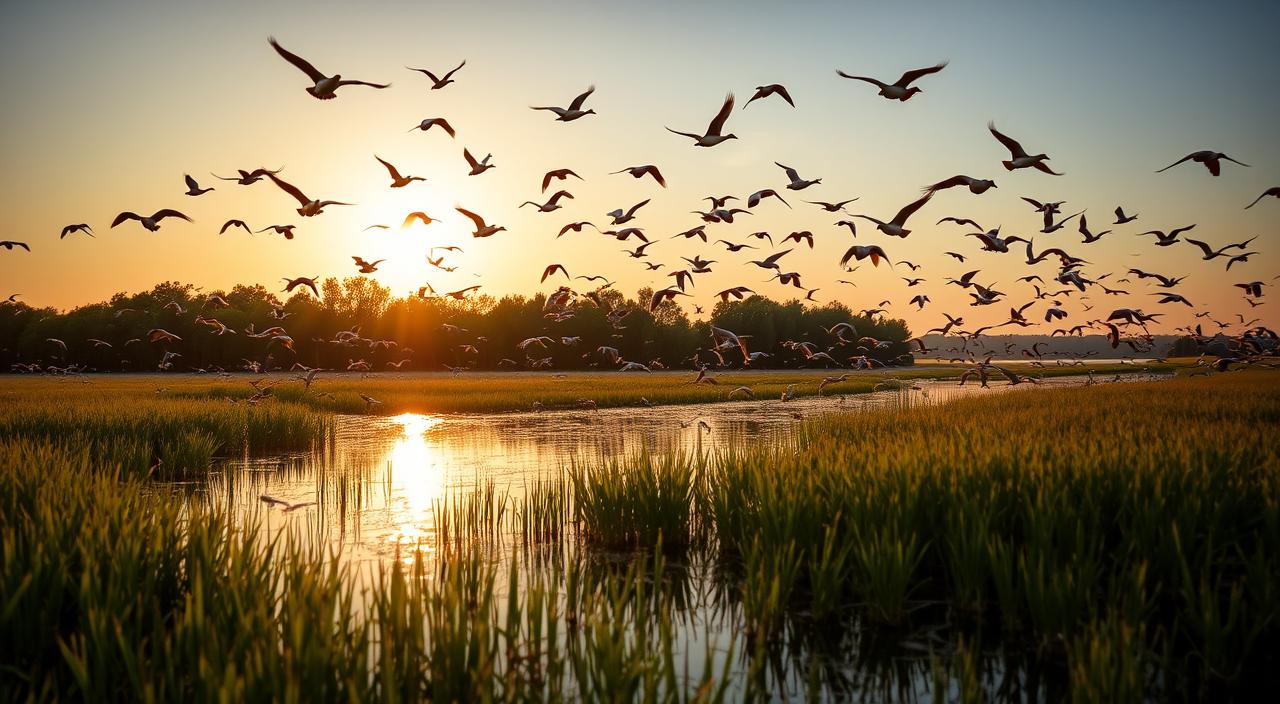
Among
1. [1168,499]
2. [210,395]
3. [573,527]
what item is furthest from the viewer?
[210,395]

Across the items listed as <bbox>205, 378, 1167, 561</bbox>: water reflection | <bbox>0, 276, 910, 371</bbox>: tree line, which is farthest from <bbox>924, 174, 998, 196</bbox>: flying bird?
<bbox>0, 276, 910, 371</bbox>: tree line

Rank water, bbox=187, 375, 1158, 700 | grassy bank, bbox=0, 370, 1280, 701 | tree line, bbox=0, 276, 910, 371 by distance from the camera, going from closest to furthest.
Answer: grassy bank, bbox=0, 370, 1280, 701 < water, bbox=187, 375, 1158, 700 < tree line, bbox=0, 276, 910, 371

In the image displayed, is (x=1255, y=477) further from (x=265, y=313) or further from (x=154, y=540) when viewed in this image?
(x=265, y=313)

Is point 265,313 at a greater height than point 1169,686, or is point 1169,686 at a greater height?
point 265,313

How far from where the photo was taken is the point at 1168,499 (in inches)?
327

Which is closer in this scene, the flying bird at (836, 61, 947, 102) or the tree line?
the flying bird at (836, 61, 947, 102)

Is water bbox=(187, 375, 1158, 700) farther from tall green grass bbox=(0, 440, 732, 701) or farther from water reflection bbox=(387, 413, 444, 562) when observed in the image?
tall green grass bbox=(0, 440, 732, 701)

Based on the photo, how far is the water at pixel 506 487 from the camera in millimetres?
6705

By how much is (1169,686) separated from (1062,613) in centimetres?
80

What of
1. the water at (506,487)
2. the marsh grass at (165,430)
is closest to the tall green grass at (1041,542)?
the water at (506,487)

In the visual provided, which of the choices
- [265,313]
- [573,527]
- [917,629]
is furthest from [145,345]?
[917,629]

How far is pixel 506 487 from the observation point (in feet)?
49.9

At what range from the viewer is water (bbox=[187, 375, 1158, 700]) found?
22.0ft

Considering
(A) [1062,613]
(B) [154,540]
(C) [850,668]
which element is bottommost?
(C) [850,668]
